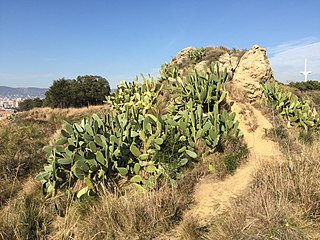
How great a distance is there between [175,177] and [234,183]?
0.93 m

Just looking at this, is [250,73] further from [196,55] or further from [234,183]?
[234,183]

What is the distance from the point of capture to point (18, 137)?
6.92 m

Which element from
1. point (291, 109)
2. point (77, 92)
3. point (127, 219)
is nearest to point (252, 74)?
point (291, 109)

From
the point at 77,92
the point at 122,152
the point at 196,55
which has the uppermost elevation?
the point at 196,55

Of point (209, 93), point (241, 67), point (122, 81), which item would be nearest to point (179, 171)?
point (209, 93)

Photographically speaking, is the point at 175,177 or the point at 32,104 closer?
the point at 175,177

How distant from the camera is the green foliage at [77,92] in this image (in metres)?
23.9

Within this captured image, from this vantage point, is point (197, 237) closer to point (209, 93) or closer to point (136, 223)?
point (136, 223)

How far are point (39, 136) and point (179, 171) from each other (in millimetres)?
5185

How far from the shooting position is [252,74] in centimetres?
745

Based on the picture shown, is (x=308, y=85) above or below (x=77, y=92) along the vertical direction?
below

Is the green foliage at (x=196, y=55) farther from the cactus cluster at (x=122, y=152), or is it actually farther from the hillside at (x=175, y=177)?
the cactus cluster at (x=122, y=152)

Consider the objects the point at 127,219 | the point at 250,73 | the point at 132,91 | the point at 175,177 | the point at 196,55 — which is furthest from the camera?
the point at 196,55

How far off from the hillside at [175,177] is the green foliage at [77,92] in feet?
59.1
